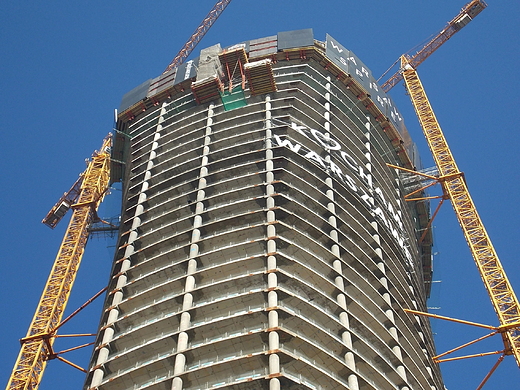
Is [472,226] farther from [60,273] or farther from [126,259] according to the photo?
[60,273]

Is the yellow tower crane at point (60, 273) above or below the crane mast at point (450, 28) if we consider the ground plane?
below

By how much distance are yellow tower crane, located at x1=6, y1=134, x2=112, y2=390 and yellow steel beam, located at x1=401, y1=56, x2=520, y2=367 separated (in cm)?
4016

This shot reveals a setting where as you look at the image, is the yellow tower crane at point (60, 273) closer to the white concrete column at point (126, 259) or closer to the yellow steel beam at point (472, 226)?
the white concrete column at point (126, 259)

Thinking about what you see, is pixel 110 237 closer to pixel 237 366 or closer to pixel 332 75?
pixel 332 75

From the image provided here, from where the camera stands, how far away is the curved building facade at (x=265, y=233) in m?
51.7

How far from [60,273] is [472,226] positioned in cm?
4272

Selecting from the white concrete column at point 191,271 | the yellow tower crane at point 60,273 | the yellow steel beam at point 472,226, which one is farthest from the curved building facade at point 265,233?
the yellow tower crane at point 60,273

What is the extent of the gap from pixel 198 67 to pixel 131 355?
39.0 m

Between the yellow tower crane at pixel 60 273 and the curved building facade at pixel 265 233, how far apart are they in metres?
11.6

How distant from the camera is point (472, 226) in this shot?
84562 millimetres

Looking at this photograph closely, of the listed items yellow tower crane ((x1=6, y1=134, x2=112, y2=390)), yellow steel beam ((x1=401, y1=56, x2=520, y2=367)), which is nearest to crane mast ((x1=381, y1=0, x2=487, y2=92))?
yellow steel beam ((x1=401, y1=56, x2=520, y2=367))

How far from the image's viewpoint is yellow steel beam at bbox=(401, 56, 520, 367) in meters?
72.0

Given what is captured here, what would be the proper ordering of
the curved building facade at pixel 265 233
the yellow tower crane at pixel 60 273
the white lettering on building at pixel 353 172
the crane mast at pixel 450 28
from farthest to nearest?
the crane mast at pixel 450 28 → the yellow tower crane at pixel 60 273 → the white lettering on building at pixel 353 172 → the curved building facade at pixel 265 233

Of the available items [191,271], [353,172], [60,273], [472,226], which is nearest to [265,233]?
[191,271]
